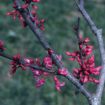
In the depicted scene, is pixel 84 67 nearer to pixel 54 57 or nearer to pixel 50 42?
pixel 54 57

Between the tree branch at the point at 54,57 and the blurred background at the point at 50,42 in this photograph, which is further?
the blurred background at the point at 50,42

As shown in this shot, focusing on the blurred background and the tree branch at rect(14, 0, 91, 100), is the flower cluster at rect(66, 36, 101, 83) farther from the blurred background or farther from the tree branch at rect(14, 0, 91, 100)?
the blurred background

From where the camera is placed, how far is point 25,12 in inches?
78.6

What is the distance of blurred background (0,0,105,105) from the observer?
457 cm

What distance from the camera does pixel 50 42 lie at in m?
5.70

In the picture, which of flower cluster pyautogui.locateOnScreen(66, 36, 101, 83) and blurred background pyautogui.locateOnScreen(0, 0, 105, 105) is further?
blurred background pyautogui.locateOnScreen(0, 0, 105, 105)

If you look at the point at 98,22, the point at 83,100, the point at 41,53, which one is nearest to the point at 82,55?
the point at 83,100

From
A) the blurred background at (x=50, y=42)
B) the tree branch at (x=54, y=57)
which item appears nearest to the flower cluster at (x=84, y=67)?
the tree branch at (x=54, y=57)

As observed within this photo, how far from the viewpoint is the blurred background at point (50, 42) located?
4.57 metres

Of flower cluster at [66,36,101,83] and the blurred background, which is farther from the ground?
the blurred background

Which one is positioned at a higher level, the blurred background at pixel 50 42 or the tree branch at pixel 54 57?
the blurred background at pixel 50 42

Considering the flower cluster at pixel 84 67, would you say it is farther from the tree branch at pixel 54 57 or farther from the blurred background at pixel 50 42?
the blurred background at pixel 50 42

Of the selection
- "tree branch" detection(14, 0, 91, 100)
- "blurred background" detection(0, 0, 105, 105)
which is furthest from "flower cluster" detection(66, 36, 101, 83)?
"blurred background" detection(0, 0, 105, 105)

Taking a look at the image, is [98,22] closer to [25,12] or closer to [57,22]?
[57,22]
